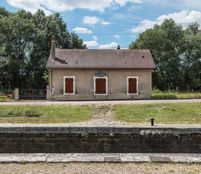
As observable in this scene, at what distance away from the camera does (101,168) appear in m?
6.09

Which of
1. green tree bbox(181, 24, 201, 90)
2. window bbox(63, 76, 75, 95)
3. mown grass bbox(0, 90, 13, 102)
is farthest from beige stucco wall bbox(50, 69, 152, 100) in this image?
green tree bbox(181, 24, 201, 90)

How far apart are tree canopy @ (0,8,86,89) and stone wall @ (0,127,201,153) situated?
110 feet

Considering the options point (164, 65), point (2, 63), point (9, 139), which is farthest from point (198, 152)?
point (164, 65)

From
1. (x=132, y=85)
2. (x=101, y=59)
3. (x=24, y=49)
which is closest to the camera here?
Answer: (x=132, y=85)

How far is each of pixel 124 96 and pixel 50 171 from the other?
25.9m

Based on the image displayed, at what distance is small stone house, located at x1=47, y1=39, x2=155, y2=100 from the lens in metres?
31.4

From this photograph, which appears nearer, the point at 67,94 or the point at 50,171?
the point at 50,171

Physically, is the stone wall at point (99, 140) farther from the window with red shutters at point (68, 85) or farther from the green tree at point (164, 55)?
the green tree at point (164, 55)

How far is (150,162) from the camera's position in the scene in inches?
254

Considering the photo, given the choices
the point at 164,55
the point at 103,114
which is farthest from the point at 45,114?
the point at 164,55

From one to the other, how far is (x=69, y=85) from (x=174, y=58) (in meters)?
18.8

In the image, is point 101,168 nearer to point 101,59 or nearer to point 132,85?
point 132,85

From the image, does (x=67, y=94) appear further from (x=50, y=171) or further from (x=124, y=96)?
(x=50, y=171)

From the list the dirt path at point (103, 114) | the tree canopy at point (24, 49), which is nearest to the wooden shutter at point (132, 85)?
the dirt path at point (103, 114)
